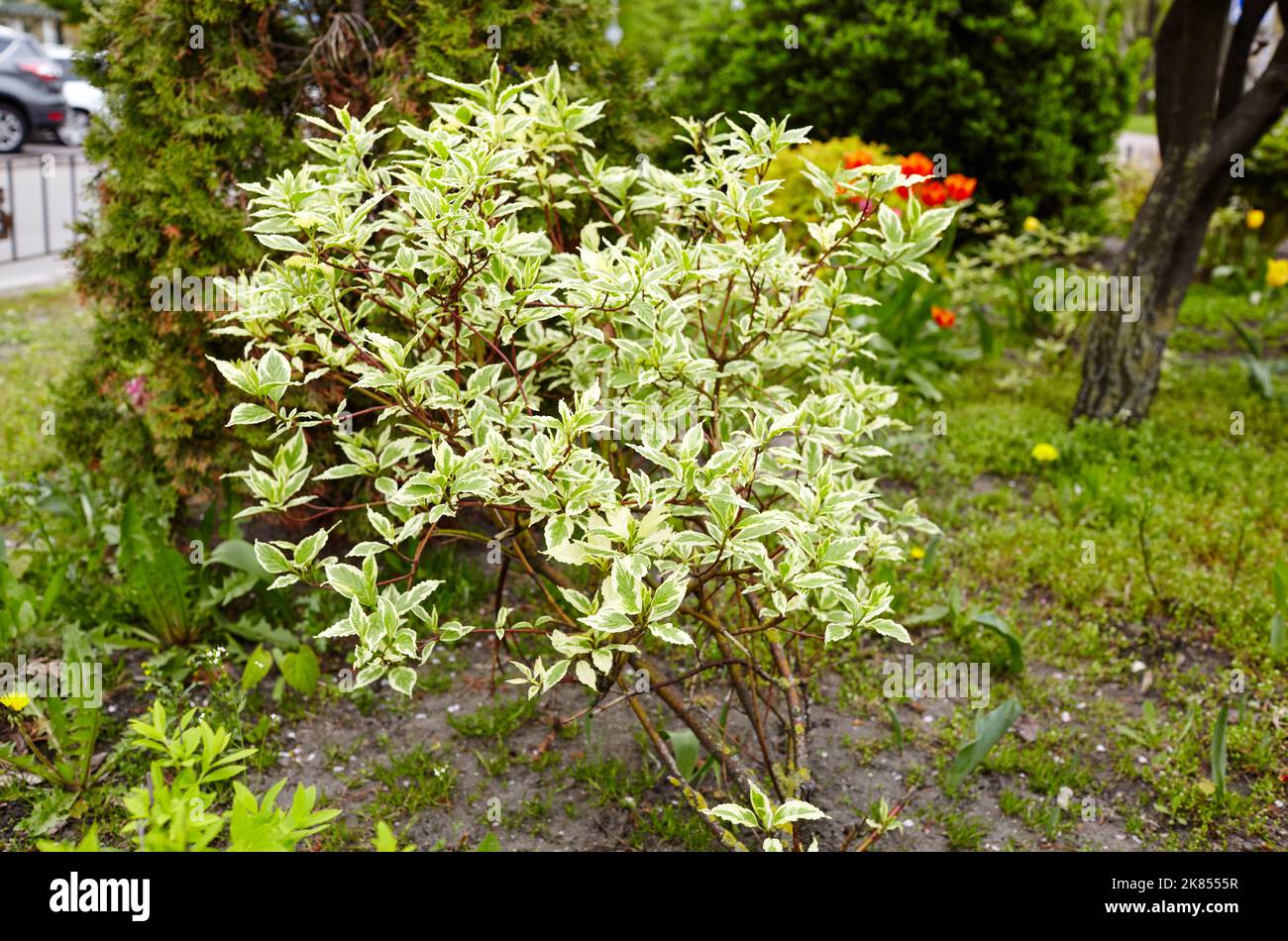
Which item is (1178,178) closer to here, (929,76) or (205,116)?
(929,76)

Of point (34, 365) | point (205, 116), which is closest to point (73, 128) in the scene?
point (34, 365)

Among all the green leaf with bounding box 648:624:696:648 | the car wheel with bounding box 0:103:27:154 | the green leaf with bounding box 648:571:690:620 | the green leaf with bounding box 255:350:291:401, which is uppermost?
the car wheel with bounding box 0:103:27:154

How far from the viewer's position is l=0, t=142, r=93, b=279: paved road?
877cm

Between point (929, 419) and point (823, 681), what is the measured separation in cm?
227

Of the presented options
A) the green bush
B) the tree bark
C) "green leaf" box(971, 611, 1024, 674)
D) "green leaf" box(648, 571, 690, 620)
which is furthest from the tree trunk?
"green leaf" box(648, 571, 690, 620)

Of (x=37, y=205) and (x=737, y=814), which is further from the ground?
(x=37, y=205)

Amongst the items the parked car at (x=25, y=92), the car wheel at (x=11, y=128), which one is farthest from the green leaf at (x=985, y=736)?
the car wheel at (x=11, y=128)

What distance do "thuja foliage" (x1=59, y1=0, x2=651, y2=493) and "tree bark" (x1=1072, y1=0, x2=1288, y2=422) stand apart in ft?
9.21

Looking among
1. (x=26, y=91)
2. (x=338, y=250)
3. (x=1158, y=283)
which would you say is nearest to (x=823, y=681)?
(x=338, y=250)

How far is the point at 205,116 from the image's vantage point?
124 inches

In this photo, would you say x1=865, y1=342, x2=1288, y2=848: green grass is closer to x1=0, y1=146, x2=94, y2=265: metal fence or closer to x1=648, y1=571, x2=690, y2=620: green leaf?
x1=648, y1=571, x2=690, y2=620: green leaf

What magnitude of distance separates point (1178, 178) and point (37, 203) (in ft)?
38.4

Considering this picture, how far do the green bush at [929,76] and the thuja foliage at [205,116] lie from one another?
429 cm

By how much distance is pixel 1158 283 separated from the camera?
482cm
